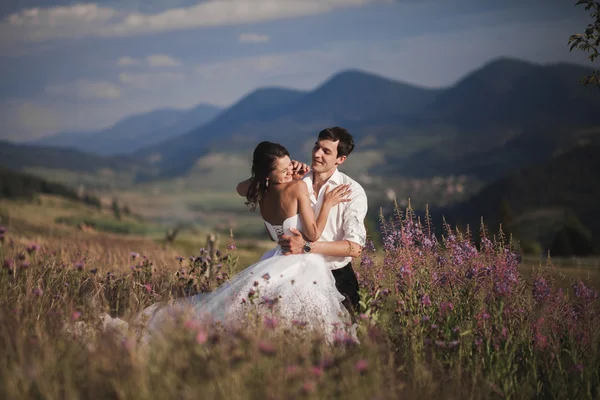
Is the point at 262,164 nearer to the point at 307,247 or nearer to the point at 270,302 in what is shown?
the point at 307,247

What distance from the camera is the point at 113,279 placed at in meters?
7.44

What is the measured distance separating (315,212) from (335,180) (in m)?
0.45

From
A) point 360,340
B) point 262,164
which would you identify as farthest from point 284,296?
point 262,164

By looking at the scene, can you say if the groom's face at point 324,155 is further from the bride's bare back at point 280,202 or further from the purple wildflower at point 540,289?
the purple wildflower at point 540,289

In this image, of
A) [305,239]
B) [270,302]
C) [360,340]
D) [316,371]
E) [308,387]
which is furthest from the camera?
[305,239]

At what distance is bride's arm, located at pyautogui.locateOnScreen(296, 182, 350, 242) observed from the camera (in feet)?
19.4

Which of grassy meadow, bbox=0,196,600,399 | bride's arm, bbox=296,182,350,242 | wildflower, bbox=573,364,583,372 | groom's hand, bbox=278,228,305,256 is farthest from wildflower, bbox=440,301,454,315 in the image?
groom's hand, bbox=278,228,305,256

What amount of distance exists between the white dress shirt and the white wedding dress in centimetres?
39

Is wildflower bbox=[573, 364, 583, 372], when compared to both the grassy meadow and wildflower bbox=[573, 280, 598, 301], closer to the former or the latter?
the grassy meadow

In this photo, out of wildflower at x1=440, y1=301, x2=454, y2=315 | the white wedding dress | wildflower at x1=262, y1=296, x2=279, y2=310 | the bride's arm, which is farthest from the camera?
the bride's arm

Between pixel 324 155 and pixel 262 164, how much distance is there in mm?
716

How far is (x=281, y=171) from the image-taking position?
611cm

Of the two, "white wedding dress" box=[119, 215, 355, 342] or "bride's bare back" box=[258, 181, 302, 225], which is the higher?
"bride's bare back" box=[258, 181, 302, 225]

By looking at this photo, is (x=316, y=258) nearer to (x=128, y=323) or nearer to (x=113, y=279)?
(x=128, y=323)
